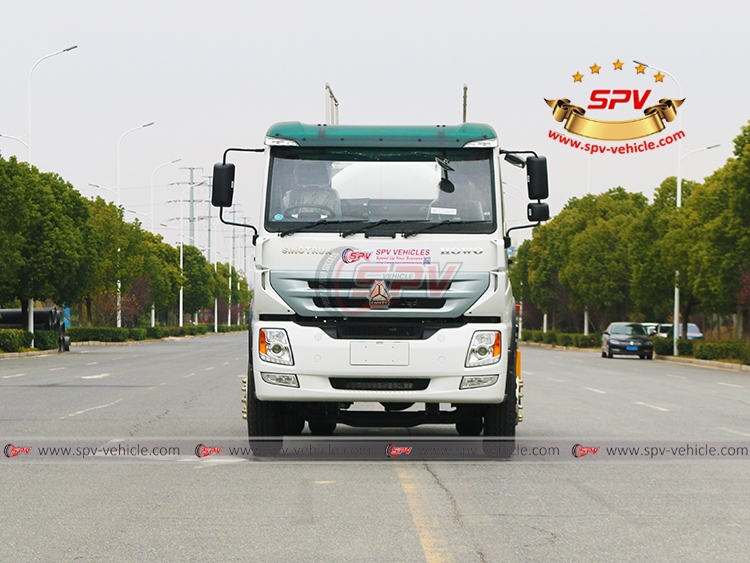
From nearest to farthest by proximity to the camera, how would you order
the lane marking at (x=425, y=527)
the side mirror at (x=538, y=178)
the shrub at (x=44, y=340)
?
1. the lane marking at (x=425, y=527)
2. the side mirror at (x=538, y=178)
3. the shrub at (x=44, y=340)

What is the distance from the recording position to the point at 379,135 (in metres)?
12.1

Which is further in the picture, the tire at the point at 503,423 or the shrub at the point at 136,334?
the shrub at the point at 136,334

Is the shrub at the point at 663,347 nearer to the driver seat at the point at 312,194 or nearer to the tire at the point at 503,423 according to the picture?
the tire at the point at 503,423

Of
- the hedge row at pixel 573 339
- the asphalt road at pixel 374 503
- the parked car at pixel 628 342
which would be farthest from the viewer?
the hedge row at pixel 573 339

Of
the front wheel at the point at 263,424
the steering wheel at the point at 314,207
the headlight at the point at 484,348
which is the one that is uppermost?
the steering wheel at the point at 314,207

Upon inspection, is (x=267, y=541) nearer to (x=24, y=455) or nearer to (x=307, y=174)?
(x=307, y=174)

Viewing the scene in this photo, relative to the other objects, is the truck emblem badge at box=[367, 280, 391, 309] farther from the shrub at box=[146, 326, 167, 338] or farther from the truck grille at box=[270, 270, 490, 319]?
the shrub at box=[146, 326, 167, 338]

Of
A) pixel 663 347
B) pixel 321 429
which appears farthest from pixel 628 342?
pixel 321 429

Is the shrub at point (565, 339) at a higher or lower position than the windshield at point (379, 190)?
lower

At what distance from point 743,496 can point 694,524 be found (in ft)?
5.31

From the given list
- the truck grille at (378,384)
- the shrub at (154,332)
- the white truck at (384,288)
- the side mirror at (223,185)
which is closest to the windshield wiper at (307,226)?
the white truck at (384,288)

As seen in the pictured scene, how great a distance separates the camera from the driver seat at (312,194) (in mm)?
11750

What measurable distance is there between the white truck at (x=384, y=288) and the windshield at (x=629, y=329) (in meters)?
45.5

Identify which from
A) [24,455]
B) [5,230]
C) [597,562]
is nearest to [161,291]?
[5,230]
